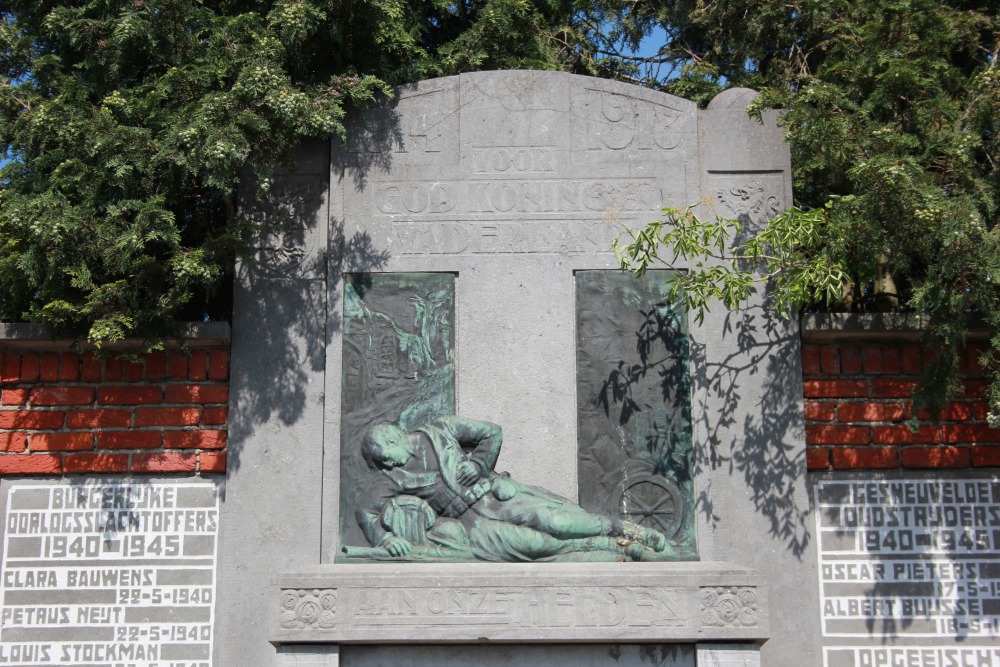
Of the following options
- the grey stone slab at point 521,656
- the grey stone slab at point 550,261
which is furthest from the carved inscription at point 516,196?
the grey stone slab at point 521,656

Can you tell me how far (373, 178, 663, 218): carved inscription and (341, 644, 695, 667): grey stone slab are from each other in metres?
2.93

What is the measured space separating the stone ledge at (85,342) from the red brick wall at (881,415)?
388cm

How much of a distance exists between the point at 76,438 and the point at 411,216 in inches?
104

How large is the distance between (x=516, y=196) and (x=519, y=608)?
9.48ft

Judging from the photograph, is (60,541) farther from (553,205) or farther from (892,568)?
(892,568)

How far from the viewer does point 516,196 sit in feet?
26.2

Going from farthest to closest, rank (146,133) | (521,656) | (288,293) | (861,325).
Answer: (288,293) → (861,325) → (146,133) → (521,656)

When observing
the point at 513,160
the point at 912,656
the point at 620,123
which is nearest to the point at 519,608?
the point at 912,656

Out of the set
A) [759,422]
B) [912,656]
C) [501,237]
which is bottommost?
[912,656]

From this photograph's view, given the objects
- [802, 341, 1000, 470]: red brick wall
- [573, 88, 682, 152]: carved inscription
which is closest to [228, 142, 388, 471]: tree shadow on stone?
[573, 88, 682, 152]: carved inscription

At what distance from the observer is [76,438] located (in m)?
7.67

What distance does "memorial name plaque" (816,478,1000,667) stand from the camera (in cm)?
738

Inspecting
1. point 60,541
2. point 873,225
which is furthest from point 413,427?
point 873,225

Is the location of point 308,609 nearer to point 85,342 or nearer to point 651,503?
point 651,503
